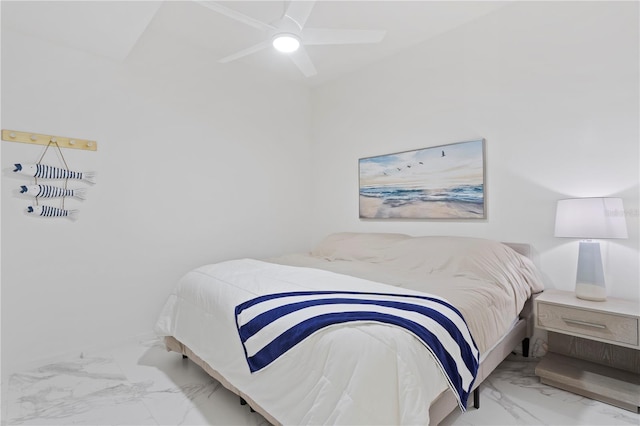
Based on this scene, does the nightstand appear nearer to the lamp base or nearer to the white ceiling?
the lamp base

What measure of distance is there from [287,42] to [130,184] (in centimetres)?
184

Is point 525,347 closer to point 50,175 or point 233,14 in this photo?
point 233,14

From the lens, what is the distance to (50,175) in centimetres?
244

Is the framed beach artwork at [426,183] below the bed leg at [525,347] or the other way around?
the other way around

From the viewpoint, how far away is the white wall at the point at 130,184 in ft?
7.76

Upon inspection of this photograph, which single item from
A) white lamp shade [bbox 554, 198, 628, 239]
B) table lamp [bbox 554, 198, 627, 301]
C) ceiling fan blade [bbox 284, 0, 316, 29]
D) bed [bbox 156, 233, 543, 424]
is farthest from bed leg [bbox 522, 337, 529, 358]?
ceiling fan blade [bbox 284, 0, 316, 29]

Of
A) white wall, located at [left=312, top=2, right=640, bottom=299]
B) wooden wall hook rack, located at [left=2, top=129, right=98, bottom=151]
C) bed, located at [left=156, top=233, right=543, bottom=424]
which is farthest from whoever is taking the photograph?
wooden wall hook rack, located at [left=2, top=129, right=98, bottom=151]

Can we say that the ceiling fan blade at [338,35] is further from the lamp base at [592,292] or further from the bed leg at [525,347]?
the bed leg at [525,347]

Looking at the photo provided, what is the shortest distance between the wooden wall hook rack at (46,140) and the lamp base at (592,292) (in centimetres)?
364

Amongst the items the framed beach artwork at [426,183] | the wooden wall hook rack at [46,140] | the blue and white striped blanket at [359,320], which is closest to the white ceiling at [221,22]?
the wooden wall hook rack at [46,140]

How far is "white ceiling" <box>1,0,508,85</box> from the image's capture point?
7.10 feet

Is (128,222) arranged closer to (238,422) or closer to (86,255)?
(86,255)

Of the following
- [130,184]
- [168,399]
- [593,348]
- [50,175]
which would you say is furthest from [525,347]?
[50,175]

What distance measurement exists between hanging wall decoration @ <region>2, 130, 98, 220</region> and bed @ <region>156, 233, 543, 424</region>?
114 centimetres
